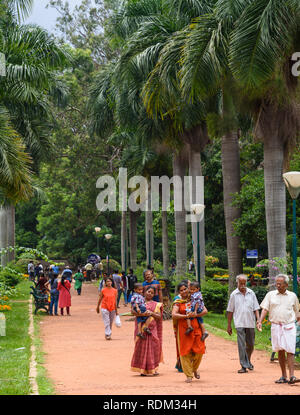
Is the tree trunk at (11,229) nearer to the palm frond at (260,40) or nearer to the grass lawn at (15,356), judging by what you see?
the grass lawn at (15,356)

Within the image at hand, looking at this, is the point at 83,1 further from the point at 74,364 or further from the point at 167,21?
the point at 74,364

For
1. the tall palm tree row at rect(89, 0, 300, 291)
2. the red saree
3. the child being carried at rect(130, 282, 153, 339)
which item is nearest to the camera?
the red saree

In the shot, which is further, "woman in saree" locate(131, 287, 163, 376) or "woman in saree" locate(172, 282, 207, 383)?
"woman in saree" locate(131, 287, 163, 376)

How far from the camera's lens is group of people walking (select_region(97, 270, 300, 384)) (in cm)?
1098

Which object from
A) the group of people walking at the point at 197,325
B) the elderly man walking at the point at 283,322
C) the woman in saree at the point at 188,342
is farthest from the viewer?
the woman in saree at the point at 188,342

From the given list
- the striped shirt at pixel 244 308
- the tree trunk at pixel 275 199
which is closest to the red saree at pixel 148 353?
the striped shirt at pixel 244 308

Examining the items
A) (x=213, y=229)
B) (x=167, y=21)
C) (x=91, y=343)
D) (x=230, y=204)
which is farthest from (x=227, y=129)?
(x=213, y=229)

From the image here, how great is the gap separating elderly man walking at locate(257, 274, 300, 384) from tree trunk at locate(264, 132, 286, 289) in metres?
8.41

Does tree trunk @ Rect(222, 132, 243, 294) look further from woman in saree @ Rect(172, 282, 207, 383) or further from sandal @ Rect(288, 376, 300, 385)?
sandal @ Rect(288, 376, 300, 385)

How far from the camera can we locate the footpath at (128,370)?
10.3m

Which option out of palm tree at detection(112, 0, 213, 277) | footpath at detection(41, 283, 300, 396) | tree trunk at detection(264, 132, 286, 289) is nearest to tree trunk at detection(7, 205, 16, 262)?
palm tree at detection(112, 0, 213, 277)

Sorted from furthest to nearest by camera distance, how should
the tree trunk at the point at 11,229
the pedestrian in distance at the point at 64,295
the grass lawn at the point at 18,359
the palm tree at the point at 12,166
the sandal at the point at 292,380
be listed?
the tree trunk at the point at 11,229, the pedestrian in distance at the point at 64,295, the palm tree at the point at 12,166, the sandal at the point at 292,380, the grass lawn at the point at 18,359

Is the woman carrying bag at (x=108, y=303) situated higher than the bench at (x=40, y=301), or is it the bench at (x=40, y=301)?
the woman carrying bag at (x=108, y=303)

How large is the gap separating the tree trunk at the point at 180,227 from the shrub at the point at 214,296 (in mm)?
3473
